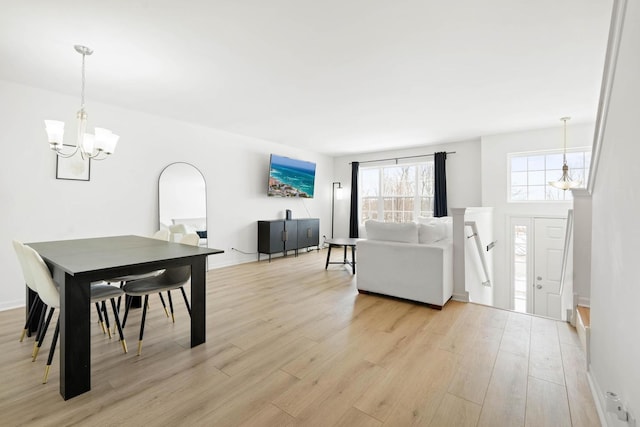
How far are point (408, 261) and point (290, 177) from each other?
381cm

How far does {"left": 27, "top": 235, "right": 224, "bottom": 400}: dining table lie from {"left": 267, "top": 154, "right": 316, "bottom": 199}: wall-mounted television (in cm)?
371

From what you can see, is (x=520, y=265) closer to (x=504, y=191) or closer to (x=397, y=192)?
(x=504, y=191)

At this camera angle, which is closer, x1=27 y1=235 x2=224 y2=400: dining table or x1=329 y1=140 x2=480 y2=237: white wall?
x1=27 y1=235 x2=224 y2=400: dining table

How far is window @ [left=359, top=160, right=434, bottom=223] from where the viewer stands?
6691 mm

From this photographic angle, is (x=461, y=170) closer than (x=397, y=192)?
Yes

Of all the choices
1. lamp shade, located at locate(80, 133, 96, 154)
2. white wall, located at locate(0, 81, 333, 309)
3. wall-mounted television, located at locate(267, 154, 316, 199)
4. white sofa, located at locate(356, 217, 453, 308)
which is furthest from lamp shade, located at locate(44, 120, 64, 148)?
wall-mounted television, located at locate(267, 154, 316, 199)

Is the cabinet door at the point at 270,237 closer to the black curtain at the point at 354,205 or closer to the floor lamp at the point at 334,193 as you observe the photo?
the black curtain at the point at 354,205

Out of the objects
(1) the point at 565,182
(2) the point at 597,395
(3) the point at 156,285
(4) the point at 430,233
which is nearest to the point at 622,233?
(2) the point at 597,395

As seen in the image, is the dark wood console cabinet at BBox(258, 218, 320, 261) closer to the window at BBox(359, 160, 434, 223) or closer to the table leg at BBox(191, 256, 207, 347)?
the window at BBox(359, 160, 434, 223)

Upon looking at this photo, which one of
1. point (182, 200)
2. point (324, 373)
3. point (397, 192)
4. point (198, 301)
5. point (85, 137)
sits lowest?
point (324, 373)

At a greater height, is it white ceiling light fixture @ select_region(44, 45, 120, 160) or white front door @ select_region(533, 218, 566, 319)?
white ceiling light fixture @ select_region(44, 45, 120, 160)

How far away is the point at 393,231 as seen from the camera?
11.1 feet

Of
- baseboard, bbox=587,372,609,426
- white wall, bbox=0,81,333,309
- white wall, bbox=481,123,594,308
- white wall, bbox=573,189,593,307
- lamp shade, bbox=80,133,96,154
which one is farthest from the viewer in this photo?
white wall, bbox=481,123,594,308

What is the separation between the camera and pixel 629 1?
3.51 feet
